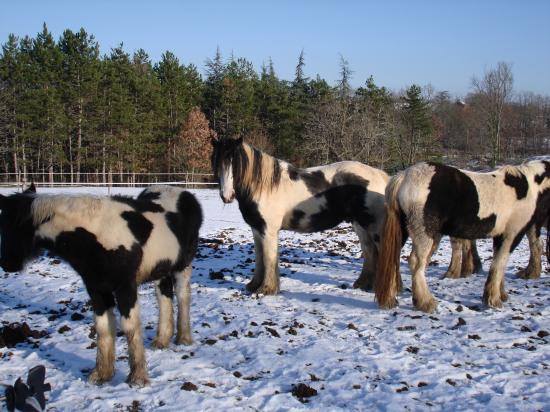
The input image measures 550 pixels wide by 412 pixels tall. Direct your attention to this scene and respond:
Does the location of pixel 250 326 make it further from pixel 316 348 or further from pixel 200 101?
pixel 200 101

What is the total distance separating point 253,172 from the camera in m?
7.02

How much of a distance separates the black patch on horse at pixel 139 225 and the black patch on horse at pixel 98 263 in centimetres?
19

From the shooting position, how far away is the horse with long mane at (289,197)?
22.8ft

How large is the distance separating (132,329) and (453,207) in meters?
4.36

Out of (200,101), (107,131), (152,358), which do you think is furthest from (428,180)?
(200,101)

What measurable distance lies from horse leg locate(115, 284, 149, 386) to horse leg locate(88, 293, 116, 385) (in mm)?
151

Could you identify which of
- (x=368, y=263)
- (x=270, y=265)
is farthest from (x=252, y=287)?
(x=368, y=263)

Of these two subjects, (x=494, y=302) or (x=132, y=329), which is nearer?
(x=132, y=329)

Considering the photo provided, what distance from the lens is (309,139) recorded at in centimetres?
3962

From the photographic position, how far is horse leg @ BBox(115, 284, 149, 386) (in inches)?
158

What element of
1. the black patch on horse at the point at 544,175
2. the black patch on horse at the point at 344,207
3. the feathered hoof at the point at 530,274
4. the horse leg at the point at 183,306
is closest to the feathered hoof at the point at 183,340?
the horse leg at the point at 183,306

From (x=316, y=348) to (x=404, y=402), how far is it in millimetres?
1336

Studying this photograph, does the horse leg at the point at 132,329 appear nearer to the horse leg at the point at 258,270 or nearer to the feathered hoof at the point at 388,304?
the horse leg at the point at 258,270

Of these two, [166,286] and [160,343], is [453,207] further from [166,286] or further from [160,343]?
[160,343]
